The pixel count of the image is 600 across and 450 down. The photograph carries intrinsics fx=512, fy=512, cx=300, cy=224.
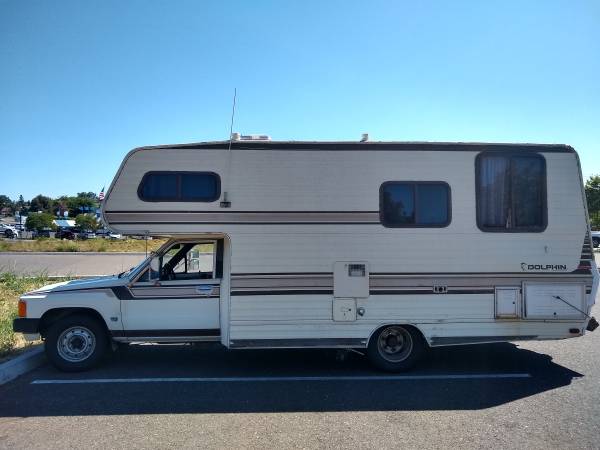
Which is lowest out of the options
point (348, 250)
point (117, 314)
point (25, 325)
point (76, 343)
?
point (76, 343)

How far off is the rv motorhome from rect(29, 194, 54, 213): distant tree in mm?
139291

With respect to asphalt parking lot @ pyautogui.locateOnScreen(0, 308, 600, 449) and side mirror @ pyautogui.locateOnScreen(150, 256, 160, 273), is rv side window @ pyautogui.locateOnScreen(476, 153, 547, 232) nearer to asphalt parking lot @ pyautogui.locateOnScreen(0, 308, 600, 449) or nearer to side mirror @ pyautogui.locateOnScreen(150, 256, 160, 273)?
asphalt parking lot @ pyautogui.locateOnScreen(0, 308, 600, 449)

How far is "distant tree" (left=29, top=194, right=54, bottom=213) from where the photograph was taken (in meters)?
134

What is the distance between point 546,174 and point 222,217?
4332 mm

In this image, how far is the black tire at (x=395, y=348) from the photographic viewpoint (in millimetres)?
6707

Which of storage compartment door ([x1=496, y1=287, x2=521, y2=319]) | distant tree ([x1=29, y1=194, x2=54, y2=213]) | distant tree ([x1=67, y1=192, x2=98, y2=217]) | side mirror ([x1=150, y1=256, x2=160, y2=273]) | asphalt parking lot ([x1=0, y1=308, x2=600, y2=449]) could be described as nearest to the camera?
asphalt parking lot ([x1=0, y1=308, x2=600, y2=449])

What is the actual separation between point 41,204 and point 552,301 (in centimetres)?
14768

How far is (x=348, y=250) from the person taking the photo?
665 centimetres

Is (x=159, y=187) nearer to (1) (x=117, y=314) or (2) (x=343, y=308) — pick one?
(1) (x=117, y=314)

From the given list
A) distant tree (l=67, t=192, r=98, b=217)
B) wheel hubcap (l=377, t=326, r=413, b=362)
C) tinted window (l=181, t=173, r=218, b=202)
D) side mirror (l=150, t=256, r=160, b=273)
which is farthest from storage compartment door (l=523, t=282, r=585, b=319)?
distant tree (l=67, t=192, r=98, b=217)

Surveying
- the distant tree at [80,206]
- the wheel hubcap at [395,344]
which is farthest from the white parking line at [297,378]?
the distant tree at [80,206]

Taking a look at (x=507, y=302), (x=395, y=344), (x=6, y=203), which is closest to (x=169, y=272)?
(x=395, y=344)

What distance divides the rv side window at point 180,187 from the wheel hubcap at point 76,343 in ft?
6.52

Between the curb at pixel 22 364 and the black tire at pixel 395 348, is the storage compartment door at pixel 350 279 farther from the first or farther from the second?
the curb at pixel 22 364
